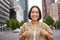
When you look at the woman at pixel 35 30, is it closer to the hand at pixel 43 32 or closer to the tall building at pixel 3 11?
the hand at pixel 43 32

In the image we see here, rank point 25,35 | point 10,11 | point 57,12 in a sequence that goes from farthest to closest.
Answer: point 57,12 → point 10,11 → point 25,35

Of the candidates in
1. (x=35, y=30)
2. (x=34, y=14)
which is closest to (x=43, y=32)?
(x=35, y=30)

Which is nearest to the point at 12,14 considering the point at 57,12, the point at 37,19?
the point at 57,12

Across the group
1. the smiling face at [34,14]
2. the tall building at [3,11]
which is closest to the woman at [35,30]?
the smiling face at [34,14]

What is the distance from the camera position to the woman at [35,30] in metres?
3.40

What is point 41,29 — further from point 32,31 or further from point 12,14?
point 12,14

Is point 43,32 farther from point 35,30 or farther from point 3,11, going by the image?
point 3,11

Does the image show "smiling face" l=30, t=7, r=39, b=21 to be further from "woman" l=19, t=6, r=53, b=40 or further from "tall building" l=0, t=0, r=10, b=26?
"tall building" l=0, t=0, r=10, b=26

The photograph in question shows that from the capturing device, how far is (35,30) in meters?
3.45

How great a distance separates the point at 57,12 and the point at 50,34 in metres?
151

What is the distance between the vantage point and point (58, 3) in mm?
154125

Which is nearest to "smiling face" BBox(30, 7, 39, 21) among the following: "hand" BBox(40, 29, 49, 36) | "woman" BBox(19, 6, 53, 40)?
"woman" BBox(19, 6, 53, 40)

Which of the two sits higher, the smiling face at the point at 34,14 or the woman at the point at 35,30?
the smiling face at the point at 34,14

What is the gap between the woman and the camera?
11.2 feet
